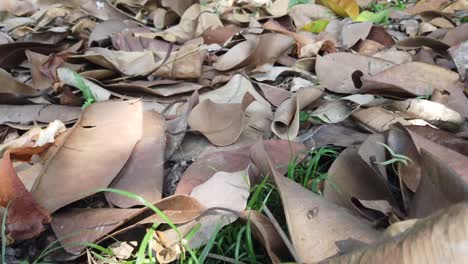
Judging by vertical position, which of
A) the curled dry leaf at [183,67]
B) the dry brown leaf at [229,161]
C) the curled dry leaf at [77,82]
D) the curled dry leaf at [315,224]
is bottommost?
the curled dry leaf at [77,82]

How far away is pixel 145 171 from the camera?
1.06 m

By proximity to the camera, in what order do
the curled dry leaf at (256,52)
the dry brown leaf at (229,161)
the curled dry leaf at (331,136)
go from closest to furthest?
the dry brown leaf at (229,161)
the curled dry leaf at (331,136)
the curled dry leaf at (256,52)

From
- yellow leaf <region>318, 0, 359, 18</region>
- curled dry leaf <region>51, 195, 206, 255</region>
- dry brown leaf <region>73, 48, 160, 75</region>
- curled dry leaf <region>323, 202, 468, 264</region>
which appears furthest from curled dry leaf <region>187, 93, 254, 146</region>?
yellow leaf <region>318, 0, 359, 18</region>

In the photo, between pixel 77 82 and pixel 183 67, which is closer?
pixel 77 82

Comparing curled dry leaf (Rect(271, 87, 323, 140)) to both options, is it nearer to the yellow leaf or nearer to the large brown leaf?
the large brown leaf

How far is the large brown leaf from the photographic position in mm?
990

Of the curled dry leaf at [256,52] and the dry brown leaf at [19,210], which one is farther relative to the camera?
the curled dry leaf at [256,52]

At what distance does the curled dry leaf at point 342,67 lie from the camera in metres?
→ 1.46

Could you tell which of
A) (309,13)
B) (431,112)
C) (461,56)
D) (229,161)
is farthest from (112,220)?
(309,13)

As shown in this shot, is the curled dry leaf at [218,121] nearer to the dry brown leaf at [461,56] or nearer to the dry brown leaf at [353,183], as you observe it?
the dry brown leaf at [353,183]

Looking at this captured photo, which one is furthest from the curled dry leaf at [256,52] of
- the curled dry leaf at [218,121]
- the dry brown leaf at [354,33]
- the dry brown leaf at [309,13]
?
the dry brown leaf at [309,13]

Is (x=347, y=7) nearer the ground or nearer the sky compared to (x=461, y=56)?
nearer the ground

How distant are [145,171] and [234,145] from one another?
0.74ft

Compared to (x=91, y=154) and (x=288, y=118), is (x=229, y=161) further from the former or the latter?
(x=91, y=154)
